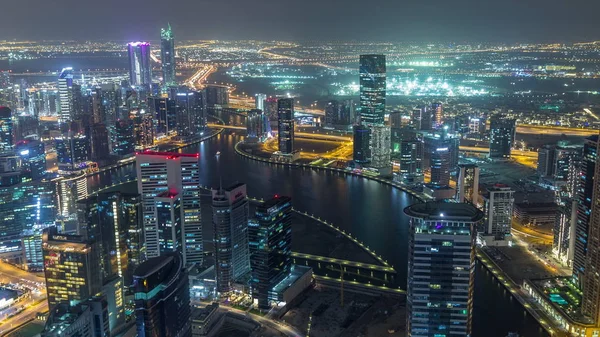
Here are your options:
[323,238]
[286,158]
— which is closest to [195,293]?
[323,238]

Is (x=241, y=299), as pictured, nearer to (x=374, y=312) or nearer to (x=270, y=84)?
(x=374, y=312)

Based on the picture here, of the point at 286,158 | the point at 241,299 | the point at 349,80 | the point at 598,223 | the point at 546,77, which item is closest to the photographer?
the point at 598,223

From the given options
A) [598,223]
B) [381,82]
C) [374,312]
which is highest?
[381,82]

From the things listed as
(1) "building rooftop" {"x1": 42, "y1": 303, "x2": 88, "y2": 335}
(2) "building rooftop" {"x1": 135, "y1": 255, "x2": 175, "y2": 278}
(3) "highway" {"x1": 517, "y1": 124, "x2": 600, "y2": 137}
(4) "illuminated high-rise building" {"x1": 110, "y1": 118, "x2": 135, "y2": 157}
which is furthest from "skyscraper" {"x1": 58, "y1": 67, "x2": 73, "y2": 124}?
(2) "building rooftop" {"x1": 135, "y1": 255, "x2": 175, "y2": 278}

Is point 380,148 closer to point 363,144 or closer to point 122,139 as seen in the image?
point 363,144

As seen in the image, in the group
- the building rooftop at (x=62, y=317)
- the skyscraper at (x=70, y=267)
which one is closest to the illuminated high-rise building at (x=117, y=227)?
the skyscraper at (x=70, y=267)

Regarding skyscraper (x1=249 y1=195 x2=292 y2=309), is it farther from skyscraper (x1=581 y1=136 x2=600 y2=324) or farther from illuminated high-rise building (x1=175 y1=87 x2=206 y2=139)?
illuminated high-rise building (x1=175 y1=87 x2=206 y2=139)

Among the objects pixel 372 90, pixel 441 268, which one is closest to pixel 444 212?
pixel 441 268
